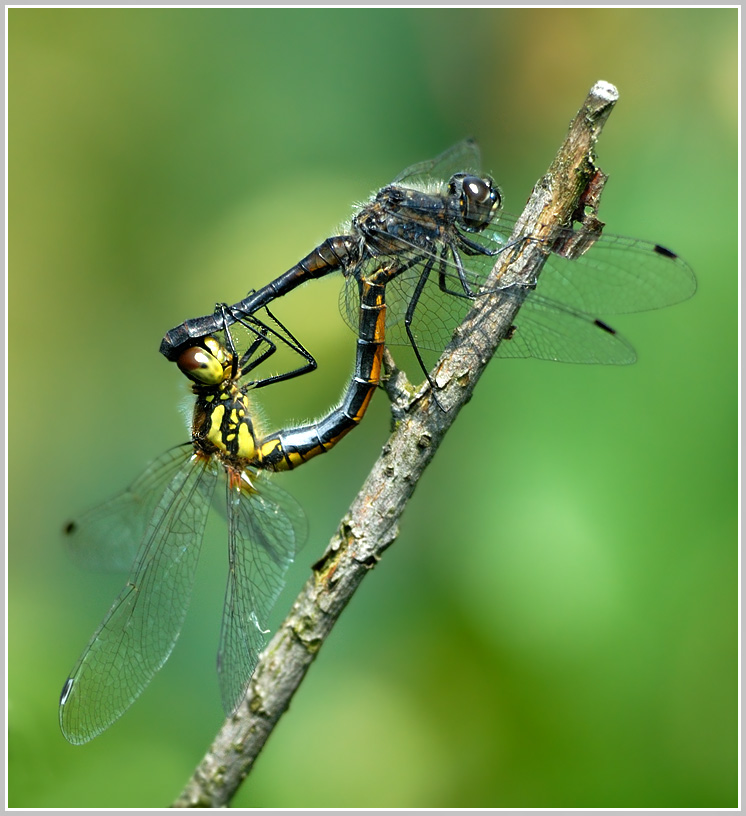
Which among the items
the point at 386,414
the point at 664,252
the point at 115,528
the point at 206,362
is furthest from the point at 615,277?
the point at 115,528

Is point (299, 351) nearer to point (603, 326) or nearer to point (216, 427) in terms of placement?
point (216, 427)

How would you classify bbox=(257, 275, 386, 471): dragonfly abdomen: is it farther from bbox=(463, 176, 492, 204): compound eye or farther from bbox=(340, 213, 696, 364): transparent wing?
bbox=(463, 176, 492, 204): compound eye

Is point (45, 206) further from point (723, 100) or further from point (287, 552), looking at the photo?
point (723, 100)

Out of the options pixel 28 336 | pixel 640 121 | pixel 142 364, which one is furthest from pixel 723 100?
pixel 28 336

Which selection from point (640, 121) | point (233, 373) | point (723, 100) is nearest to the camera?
point (233, 373)

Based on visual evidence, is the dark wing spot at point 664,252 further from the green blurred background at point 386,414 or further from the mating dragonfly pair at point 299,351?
the green blurred background at point 386,414

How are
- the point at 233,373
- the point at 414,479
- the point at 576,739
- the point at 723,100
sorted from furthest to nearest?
the point at 723,100, the point at 233,373, the point at 576,739, the point at 414,479

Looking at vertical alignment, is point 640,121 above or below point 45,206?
above

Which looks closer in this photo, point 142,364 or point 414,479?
point 414,479
